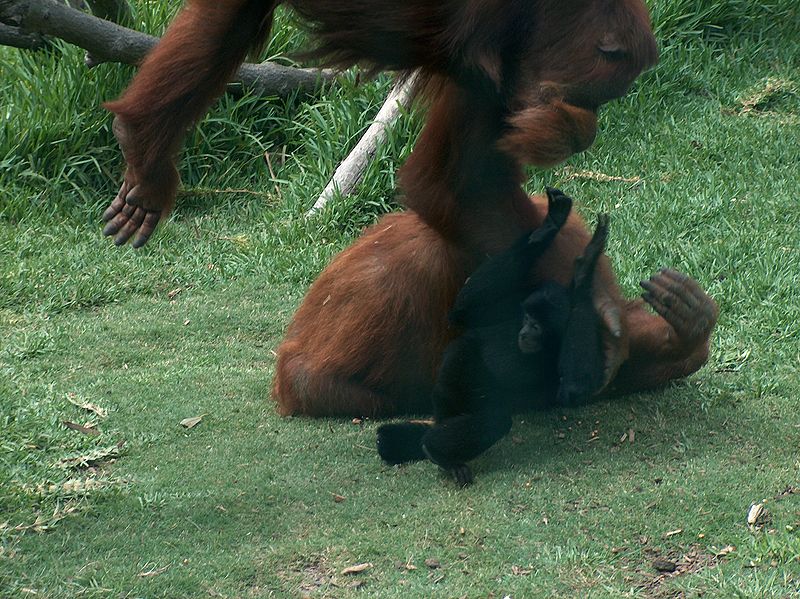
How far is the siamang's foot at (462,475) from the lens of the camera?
3.30 metres

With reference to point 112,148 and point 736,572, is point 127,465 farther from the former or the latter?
point 112,148

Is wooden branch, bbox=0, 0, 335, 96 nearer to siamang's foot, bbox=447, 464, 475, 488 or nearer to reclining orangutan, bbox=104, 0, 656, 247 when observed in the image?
reclining orangutan, bbox=104, 0, 656, 247

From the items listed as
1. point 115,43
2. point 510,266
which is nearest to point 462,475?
point 510,266

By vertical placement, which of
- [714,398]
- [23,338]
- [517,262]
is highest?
[517,262]

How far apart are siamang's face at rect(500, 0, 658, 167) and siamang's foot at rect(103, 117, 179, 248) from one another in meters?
1.12

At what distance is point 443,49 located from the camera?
10.2ft

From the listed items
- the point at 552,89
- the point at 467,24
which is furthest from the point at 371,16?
the point at 552,89

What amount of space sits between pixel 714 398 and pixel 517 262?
863mm

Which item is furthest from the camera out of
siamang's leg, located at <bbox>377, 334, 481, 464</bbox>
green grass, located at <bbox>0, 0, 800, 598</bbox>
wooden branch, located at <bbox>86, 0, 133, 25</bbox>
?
wooden branch, located at <bbox>86, 0, 133, 25</bbox>

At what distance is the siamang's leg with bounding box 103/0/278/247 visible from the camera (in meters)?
3.28

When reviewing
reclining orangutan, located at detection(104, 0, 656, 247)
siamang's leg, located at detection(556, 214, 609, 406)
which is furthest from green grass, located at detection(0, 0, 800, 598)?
reclining orangutan, located at detection(104, 0, 656, 247)

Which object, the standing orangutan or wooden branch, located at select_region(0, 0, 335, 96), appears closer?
the standing orangutan

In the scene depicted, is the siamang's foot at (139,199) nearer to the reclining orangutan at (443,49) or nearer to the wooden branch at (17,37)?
the reclining orangutan at (443,49)

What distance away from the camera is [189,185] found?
638cm
